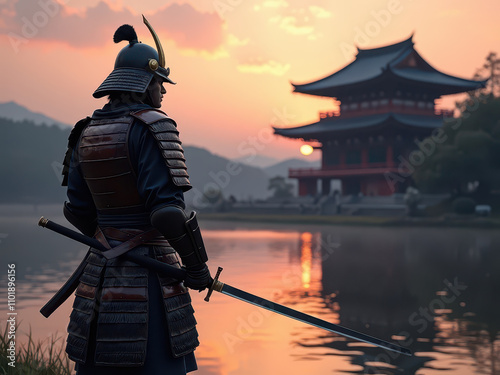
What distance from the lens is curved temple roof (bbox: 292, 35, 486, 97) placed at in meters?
46.8

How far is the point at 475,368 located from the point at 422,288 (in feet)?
16.3

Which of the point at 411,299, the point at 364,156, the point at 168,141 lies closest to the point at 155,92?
the point at 168,141

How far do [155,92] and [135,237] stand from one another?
82 centimetres

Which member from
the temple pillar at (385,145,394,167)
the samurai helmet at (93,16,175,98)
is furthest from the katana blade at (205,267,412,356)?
the temple pillar at (385,145,394,167)

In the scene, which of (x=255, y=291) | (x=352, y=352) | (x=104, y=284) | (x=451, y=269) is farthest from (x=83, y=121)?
(x=451, y=269)

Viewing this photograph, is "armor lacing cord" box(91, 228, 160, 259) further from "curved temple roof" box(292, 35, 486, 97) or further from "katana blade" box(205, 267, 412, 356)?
→ "curved temple roof" box(292, 35, 486, 97)

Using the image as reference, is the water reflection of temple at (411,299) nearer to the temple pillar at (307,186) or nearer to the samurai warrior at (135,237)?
the samurai warrior at (135,237)

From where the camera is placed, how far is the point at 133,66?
11.8 feet

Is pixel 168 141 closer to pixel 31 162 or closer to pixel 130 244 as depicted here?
pixel 130 244

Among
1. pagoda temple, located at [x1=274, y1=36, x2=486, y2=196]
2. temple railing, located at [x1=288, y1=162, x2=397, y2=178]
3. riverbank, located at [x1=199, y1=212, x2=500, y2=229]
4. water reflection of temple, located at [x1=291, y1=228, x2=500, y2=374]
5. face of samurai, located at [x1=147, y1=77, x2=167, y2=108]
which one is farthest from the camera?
pagoda temple, located at [x1=274, y1=36, x2=486, y2=196]

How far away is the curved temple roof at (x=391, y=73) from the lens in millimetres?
46844

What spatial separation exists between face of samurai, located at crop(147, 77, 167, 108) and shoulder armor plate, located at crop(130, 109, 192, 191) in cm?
21

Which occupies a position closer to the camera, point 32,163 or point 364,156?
point 364,156

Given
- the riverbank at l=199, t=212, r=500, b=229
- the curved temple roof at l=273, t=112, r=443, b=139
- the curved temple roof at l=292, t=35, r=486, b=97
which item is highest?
the curved temple roof at l=292, t=35, r=486, b=97
